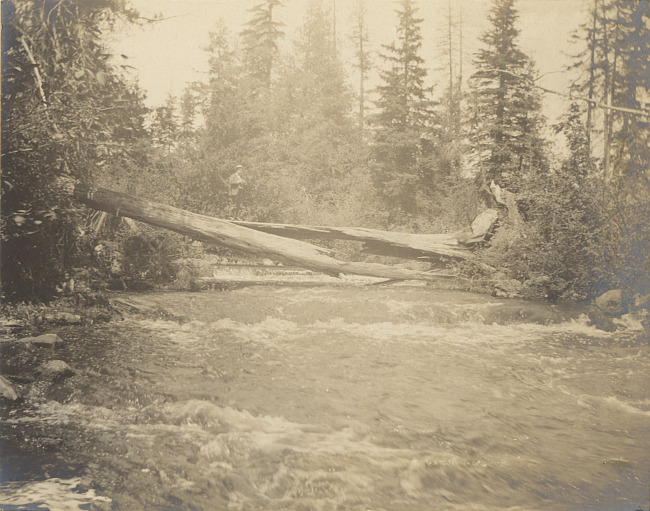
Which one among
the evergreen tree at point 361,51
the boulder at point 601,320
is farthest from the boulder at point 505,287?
the evergreen tree at point 361,51

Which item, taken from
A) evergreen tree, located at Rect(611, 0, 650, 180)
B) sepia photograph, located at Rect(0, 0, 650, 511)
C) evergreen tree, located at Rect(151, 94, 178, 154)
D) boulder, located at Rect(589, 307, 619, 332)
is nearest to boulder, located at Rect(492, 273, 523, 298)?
sepia photograph, located at Rect(0, 0, 650, 511)

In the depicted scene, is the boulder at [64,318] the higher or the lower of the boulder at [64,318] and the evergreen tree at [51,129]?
the lower

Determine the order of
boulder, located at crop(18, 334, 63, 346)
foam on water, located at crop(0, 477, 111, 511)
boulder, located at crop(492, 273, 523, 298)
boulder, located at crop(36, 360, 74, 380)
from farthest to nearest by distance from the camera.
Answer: boulder, located at crop(492, 273, 523, 298), boulder, located at crop(18, 334, 63, 346), boulder, located at crop(36, 360, 74, 380), foam on water, located at crop(0, 477, 111, 511)

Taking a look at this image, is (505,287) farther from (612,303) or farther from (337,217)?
(337,217)

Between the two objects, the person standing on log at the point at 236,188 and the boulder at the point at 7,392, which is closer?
the boulder at the point at 7,392

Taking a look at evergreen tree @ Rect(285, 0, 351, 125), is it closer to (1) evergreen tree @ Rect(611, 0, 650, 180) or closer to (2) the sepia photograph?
(2) the sepia photograph

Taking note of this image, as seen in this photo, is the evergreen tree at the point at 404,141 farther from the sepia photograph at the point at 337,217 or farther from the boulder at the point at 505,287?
the boulder at the point at 505,287

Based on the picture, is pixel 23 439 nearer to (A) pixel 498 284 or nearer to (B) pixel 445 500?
(B) pixel 445 500
